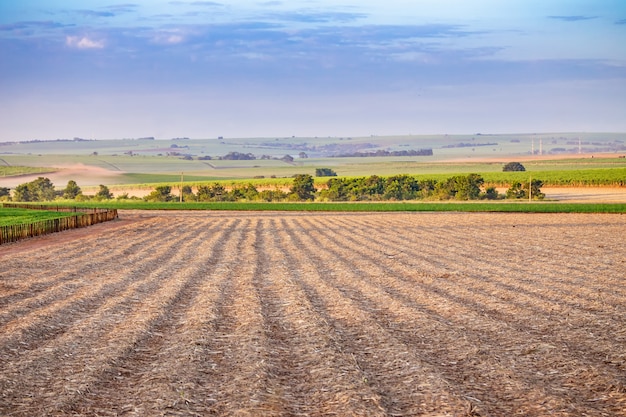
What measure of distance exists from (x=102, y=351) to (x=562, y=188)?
104031mm

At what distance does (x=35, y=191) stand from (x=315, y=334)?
120 meters

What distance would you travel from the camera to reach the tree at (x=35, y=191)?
401 feet

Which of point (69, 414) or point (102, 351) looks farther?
point (102, 351)

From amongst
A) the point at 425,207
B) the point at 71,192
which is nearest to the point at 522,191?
the point at 425,207

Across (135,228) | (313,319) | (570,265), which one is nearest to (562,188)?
(135,228)

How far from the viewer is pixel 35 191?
12400 centimetres

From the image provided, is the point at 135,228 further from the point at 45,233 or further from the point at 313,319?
the point at 313,319

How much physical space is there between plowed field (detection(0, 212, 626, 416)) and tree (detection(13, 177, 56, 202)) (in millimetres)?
101701

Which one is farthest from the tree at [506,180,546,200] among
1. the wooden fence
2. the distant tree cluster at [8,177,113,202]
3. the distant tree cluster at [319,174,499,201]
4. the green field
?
the distant tree cluster at [8,177,113,202]

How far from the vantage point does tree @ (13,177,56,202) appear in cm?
12238

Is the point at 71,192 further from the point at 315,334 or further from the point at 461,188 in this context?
the point at 315,334

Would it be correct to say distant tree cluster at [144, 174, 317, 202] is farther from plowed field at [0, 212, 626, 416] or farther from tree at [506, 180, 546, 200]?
plowed field at [0, 212, 626, 416]

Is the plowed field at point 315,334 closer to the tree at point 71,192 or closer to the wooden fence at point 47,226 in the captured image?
the wooden fence at point 47,226

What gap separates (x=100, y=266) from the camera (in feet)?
78.7
